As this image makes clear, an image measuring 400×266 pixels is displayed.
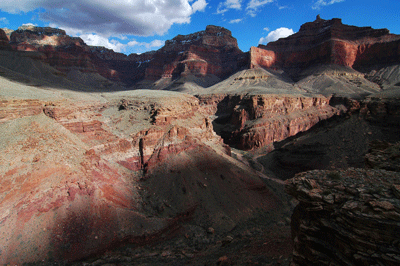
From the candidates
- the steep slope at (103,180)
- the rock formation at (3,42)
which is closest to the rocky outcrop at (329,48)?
the steep slope at (103,180)

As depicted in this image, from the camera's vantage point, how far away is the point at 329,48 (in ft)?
293

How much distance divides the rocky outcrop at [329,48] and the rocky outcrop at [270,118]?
42252 mm

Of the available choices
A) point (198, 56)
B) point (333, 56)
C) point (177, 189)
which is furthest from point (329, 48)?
point (177, 189)

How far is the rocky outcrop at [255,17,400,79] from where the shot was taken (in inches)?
3250

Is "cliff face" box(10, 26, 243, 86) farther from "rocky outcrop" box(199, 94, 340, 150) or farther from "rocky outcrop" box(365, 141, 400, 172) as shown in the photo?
"rocky outcrop" box(365, 141, 400, 172)

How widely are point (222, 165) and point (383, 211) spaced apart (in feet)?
62.5

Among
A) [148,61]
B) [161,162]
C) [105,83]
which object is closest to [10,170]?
[161,162]

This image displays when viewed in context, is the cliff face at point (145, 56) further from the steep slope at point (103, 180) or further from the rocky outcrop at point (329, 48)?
the steep slope at point (103, 180)

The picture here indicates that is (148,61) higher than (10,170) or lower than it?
higher

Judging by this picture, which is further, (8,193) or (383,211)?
(8,193)

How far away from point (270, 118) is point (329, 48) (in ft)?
202

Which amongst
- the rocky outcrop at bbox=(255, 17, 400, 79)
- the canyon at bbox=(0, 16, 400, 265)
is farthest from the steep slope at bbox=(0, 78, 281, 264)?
the rocky outcrop at bbox=(255, 17, 400, 79)

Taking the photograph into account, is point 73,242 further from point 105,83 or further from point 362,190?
point 105,83

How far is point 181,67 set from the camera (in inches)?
4486
